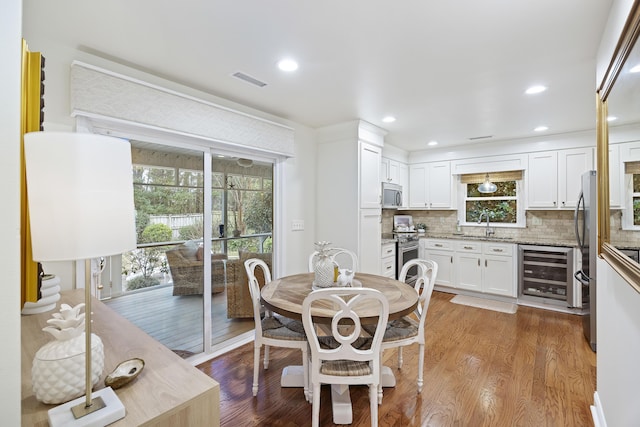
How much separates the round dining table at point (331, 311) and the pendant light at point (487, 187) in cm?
330

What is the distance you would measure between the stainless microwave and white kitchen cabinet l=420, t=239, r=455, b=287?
875 millimetres

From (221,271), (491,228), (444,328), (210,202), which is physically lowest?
(444,328)

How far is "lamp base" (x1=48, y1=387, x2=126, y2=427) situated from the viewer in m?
0.80

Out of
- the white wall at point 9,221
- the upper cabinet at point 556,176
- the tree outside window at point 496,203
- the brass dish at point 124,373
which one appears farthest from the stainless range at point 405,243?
the white wall at point 9,221

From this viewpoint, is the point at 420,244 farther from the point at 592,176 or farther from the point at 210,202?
the point at 210,202

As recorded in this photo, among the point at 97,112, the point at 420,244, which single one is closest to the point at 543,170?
the point at 420,244

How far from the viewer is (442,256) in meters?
4.94

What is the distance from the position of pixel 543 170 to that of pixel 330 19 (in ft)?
13.7

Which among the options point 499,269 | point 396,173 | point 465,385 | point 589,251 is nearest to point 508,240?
point 499,269

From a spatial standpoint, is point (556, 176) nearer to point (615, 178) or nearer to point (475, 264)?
point (475, 264)

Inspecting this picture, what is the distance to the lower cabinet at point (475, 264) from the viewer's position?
435 centimetres

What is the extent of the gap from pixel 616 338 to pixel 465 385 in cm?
117

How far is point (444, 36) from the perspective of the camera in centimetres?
184

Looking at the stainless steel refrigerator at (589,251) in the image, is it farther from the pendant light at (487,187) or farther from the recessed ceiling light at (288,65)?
the recessed ceiling light at (288,65)
